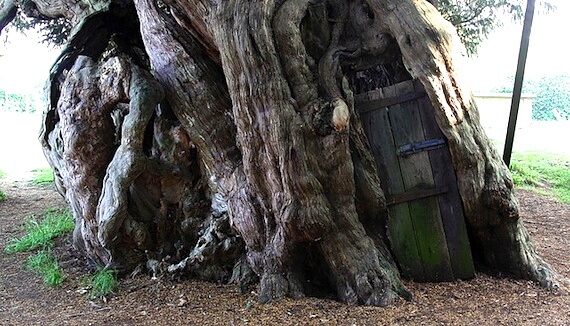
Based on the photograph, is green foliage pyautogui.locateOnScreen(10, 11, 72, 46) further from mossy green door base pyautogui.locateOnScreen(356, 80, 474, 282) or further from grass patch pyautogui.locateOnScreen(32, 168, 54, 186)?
mossy green door base pyautogui.locateOnScreen(356, 80, 474, 282)

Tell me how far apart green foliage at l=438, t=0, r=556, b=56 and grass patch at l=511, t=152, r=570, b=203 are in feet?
10.3

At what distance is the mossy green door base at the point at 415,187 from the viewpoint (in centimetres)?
366

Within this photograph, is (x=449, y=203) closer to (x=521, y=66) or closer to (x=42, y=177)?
(x=521, y=66)

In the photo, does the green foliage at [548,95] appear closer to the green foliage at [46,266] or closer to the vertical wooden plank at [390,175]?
the vertical wooden plank at [390,175]

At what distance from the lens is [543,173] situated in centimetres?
1002

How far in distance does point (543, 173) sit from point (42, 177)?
1047cm

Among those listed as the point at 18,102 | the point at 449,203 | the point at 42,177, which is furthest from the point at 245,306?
the point at 18,102

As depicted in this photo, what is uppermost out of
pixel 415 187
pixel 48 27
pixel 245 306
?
pixel 48 27

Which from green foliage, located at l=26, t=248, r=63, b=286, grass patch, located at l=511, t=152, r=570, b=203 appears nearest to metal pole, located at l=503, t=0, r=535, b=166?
grass patch, located at l=511, t=152, r=570, b=203

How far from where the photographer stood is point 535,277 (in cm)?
367

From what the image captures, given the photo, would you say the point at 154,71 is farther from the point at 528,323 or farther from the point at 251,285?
the point at 528,323

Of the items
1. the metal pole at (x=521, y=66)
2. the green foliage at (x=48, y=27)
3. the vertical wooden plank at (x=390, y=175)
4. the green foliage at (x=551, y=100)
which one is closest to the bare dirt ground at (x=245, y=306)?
the vertical wooden plank at (x=390, y=175)

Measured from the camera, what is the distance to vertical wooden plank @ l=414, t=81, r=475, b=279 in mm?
3631

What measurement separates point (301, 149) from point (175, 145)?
4.68 ft
